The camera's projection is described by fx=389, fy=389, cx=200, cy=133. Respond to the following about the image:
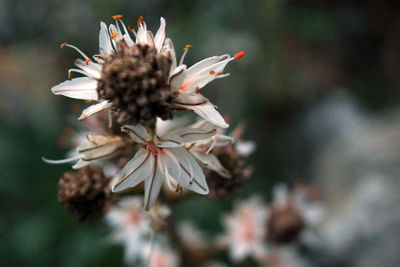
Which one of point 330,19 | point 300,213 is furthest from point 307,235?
point 330,19

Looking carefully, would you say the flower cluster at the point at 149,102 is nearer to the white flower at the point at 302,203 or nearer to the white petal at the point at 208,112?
the white petal at the point at 208,112

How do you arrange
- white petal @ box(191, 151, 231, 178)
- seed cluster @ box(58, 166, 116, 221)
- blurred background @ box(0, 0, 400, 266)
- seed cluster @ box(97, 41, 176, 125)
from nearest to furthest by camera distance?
1. seed cluster @ box(97, 41, 176, 125)
2. white petal @ box(191, 151, 231, 178)
3. seed cluster @ box(58, 166, 116, 221)
4. blurred background @ box(0, 0, 400, 266)

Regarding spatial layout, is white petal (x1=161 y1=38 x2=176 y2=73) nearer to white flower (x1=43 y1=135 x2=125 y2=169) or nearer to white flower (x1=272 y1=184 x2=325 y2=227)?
white flower (x1=43 y1=135 x2=125 y2=169)

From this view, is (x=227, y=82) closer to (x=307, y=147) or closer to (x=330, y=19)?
(x=307, y=147)

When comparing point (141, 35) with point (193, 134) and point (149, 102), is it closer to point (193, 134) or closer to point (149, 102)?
point (149, 102)

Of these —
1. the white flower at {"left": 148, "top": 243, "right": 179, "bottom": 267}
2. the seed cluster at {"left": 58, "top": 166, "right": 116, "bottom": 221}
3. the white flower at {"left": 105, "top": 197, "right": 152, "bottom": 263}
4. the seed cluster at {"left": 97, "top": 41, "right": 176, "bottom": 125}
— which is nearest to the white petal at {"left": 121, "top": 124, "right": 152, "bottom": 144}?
the seed cluster at {"left": 97, "top": 41, "right": 176, "bottom": 125}

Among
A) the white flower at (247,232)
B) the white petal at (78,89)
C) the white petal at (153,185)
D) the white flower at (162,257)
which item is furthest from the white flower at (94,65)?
the white flower at (247,232)
